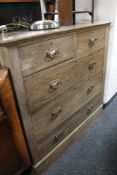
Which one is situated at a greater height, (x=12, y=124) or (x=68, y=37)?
(x=68, y=37)

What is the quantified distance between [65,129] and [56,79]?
1.65 feet

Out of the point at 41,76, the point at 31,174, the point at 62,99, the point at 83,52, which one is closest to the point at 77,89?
the point at 62,99

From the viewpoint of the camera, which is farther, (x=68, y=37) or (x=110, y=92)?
(x=110, y=92)

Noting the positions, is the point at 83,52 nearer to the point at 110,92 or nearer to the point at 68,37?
the point at 68,37

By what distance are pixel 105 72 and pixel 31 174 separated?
45.3 inches

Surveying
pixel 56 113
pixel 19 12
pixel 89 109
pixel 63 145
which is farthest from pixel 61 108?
pixel 19 12

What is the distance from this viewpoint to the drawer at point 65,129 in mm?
1166

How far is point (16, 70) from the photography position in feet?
2.64

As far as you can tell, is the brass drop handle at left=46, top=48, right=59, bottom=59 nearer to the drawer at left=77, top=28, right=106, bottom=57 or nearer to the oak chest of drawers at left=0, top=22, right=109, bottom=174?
the oak chest of drawers at left=0, top=22, right=109, bottom=174

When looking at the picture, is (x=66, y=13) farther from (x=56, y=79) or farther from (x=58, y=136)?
(x=58, y=136)

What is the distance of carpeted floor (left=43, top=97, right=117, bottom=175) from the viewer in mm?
1241

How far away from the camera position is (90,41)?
125cm

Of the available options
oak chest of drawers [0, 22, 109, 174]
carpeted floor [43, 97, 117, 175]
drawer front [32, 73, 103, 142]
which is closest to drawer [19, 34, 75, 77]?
oak chest of drawers [0, 22, 109, 174]

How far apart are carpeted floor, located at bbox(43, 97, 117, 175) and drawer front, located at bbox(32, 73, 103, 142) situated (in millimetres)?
347
